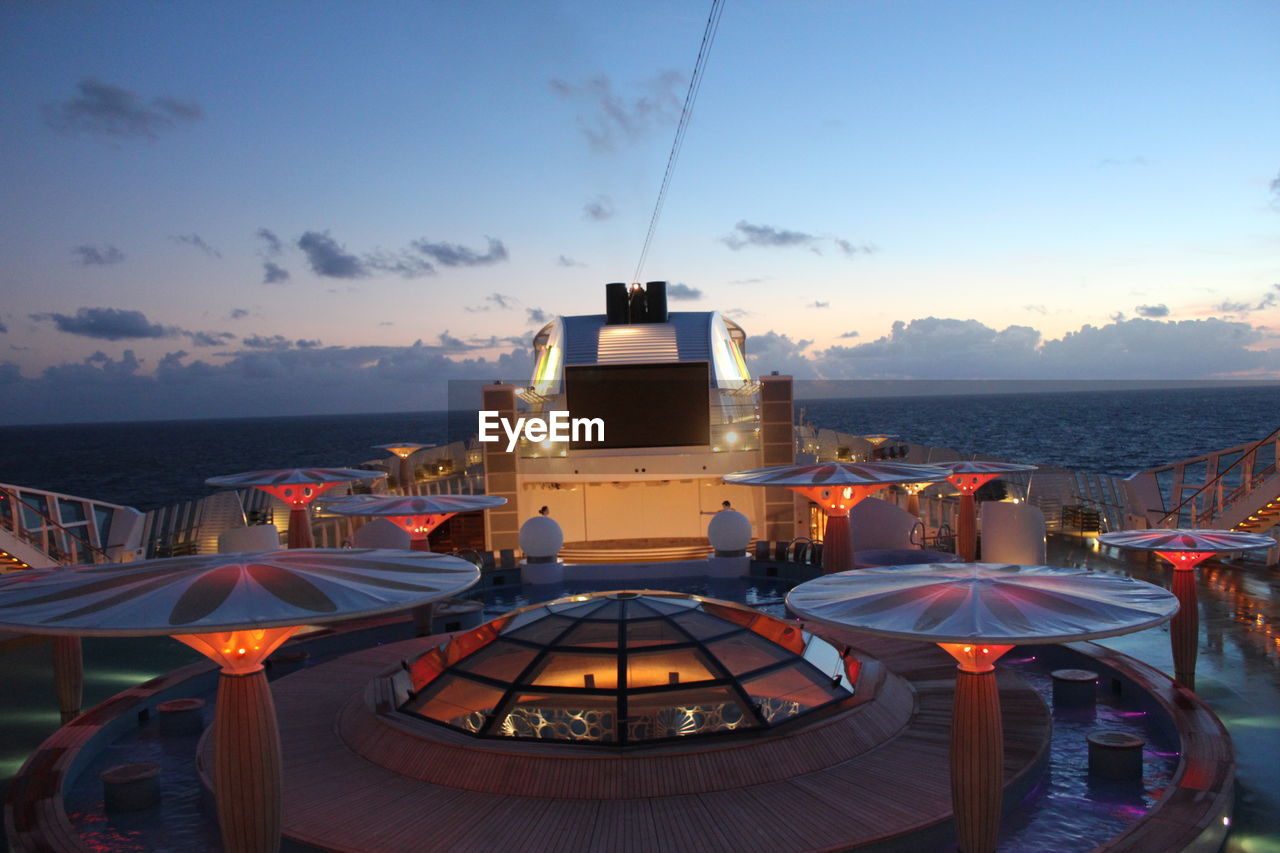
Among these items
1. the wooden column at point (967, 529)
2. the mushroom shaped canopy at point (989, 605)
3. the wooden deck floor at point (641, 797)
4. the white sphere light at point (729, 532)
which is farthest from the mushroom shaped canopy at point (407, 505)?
the wooden column at point (967, 529)

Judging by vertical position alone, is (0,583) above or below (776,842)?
above

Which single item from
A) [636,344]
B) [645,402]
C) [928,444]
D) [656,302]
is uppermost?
[656,302]

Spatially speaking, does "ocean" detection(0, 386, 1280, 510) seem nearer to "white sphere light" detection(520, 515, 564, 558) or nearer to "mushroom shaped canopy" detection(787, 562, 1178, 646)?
"white sphere light" detection(520, 515, 564, 558)

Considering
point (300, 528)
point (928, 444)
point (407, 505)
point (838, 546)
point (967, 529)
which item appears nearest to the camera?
point (838, 546)

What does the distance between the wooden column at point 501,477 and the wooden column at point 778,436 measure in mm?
6657

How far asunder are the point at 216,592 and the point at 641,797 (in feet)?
12.6

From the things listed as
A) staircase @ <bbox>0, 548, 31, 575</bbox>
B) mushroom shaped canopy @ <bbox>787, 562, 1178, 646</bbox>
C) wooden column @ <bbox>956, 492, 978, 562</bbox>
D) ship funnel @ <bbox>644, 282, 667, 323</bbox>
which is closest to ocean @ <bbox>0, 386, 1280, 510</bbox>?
ship funnel @ <bbox>644, 282, 667, 323</bbox>

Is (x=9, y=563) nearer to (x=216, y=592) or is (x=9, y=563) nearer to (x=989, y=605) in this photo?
(x=216, y=592)

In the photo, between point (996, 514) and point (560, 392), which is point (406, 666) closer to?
point (996, 514)

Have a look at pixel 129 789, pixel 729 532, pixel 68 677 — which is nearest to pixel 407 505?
pixel 68 677

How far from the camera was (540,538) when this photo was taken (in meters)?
19.2

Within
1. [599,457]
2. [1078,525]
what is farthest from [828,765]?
[1078,525]

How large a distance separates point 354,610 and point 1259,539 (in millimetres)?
10299

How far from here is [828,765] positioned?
8.24 metres
